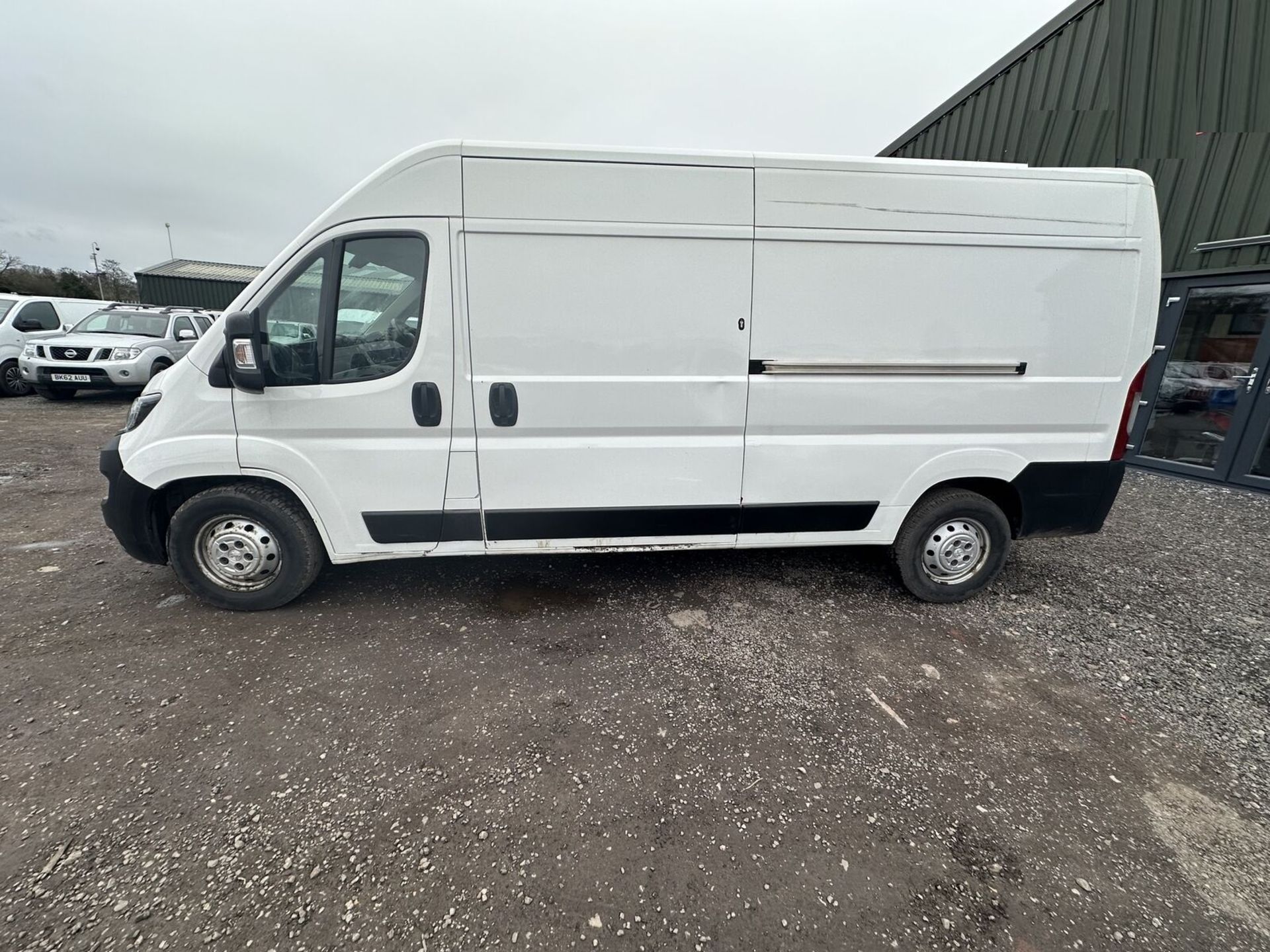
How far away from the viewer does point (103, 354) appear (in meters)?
9.84

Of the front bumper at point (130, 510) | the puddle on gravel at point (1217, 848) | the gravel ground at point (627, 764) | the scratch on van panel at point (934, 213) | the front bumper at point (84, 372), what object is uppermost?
the scratch on van panel at point (934, 213)

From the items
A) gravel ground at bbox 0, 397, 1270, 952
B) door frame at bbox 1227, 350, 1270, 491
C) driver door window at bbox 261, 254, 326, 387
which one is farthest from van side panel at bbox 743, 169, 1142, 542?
door frame at bbox 1227, 350, 1270, 491

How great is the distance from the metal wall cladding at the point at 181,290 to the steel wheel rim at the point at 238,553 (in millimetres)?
25952

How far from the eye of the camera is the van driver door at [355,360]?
2.79 metres

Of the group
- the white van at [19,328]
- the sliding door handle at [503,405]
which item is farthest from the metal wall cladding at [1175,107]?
the white van at [19,328]

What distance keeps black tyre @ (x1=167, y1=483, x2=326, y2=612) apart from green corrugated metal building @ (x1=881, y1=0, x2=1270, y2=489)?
9.19 m

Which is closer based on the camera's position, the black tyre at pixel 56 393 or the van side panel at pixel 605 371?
the van side panel at pixel 605 371

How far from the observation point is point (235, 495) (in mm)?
2975

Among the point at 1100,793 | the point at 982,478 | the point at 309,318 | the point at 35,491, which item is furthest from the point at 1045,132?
the point at 35,491

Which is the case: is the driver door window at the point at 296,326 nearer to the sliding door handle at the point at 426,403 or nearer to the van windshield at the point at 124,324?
the sliding door handle at the point at 426,403

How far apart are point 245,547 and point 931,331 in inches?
159

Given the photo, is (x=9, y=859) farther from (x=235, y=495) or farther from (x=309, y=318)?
(x=309, y=318)

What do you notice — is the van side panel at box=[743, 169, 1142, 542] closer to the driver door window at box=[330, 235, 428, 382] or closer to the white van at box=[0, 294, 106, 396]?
the driver door window at box=[330, 235, 428, 382]

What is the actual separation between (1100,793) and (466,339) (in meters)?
3.42
